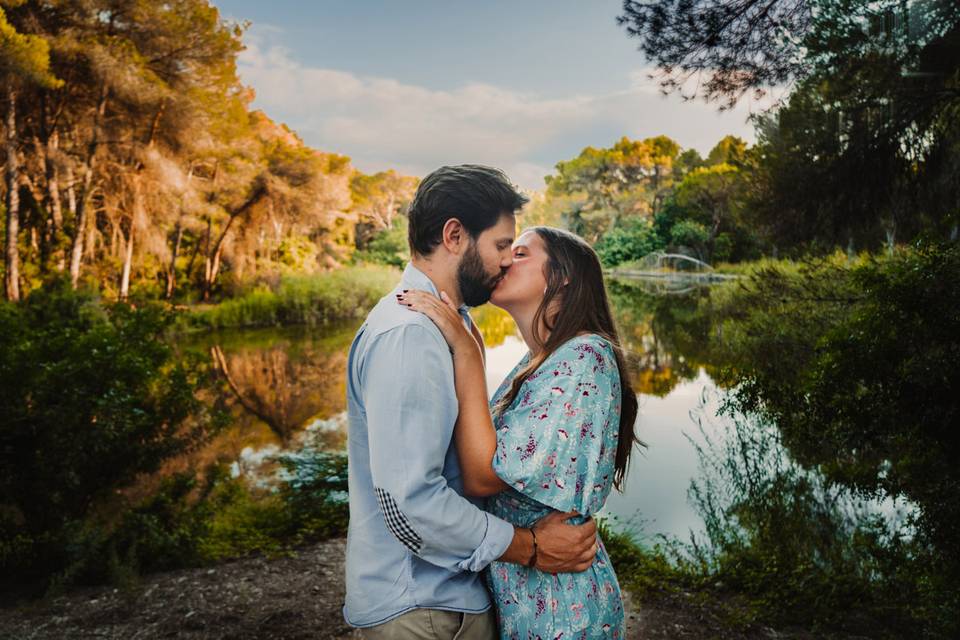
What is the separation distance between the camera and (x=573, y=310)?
177 centimetres

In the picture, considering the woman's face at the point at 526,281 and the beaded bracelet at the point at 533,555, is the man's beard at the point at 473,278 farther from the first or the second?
the beaded bracelet at the point at 533,555

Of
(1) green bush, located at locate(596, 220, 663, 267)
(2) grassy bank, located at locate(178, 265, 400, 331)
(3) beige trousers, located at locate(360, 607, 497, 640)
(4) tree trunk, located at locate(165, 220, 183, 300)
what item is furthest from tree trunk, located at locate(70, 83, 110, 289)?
(1) green bush, located at locate(596, 220, 663, 267)

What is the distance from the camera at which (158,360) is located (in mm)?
4559

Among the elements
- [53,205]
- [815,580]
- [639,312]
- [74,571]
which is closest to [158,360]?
[74,571]

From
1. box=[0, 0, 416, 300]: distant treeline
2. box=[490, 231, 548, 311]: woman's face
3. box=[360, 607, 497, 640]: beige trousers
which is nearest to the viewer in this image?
box=[360, 607, 497, 640]: beige trousers

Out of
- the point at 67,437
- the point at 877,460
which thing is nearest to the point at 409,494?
the point at 67,437

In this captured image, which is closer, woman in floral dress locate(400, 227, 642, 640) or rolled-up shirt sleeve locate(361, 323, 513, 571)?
rolled-up shirt sleeve locate(361, 323, 513, 571)

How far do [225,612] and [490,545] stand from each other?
9.83 ft

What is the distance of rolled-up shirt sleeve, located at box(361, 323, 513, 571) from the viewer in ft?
4.16

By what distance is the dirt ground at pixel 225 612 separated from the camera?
10.7ft

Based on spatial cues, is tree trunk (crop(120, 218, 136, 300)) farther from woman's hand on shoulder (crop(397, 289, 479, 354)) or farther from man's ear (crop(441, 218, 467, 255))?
woman's hand on shoulder (crop(397, 289, 479, 354))

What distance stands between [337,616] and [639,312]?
1725 centimetres

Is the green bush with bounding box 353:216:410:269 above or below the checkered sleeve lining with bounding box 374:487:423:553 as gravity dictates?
above

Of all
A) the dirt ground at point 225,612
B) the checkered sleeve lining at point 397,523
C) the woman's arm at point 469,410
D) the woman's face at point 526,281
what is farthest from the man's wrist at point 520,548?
the dirt ground at point 225,612
